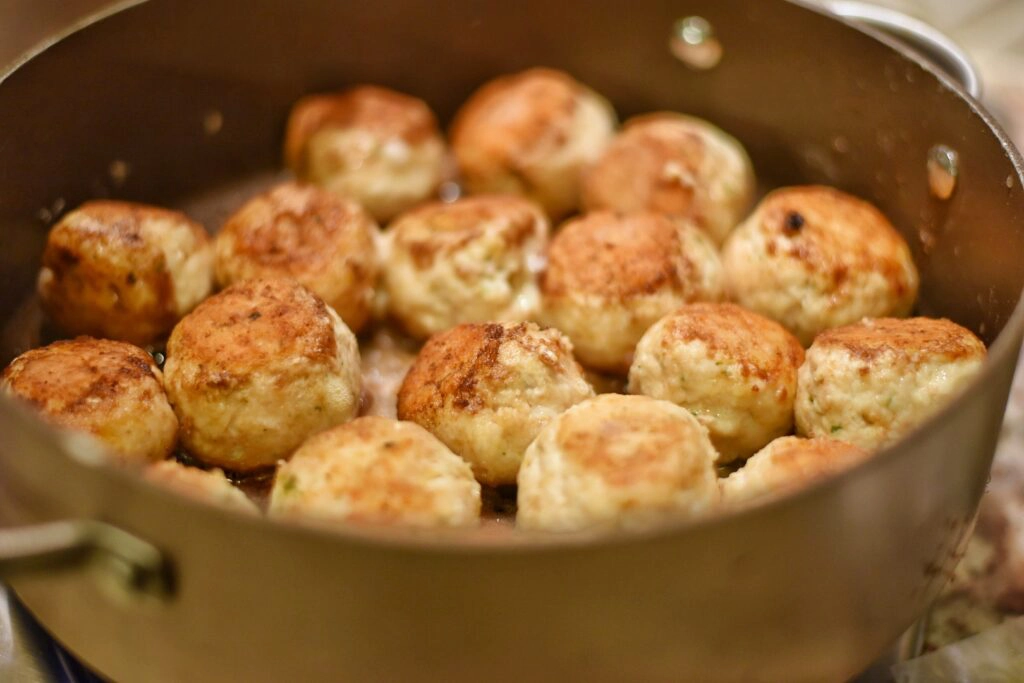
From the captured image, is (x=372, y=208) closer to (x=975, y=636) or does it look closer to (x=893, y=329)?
(x=893, y=329)

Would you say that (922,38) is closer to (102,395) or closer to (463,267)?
(463,267)

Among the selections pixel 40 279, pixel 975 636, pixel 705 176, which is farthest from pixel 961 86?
pixel 40 279

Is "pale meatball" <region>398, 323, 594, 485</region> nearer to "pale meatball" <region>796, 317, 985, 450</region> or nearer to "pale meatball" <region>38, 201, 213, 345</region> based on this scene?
"pale meatball" <region>796, 317, 985, 450</region>

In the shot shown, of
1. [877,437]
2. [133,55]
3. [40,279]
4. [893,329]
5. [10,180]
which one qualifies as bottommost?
[877,437]

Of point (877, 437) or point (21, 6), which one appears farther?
point (21, 6)

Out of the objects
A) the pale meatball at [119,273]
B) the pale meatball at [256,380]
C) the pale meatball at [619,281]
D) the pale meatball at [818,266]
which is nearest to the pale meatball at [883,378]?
the pale meatball at [818,266]

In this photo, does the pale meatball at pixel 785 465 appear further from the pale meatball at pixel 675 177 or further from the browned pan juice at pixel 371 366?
the pale meatball at pixel 675 177

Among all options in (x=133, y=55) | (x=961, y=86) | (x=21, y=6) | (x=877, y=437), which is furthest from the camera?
(x=21, y=6)
